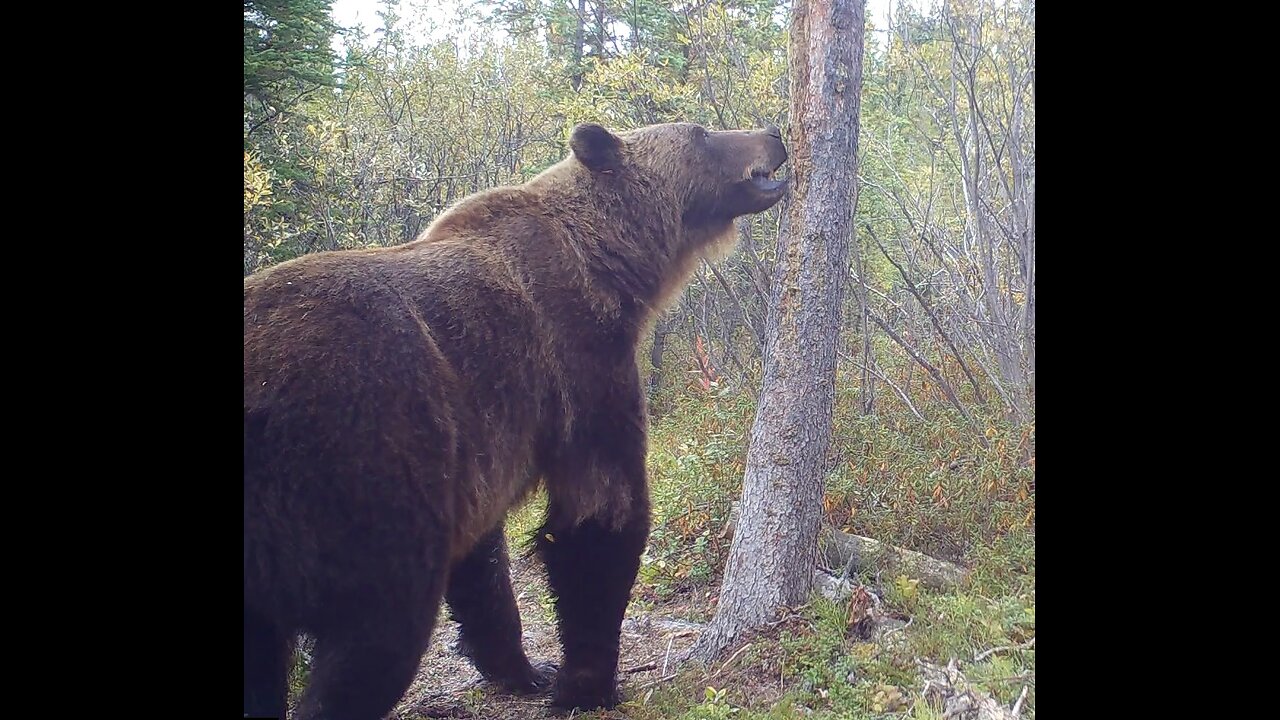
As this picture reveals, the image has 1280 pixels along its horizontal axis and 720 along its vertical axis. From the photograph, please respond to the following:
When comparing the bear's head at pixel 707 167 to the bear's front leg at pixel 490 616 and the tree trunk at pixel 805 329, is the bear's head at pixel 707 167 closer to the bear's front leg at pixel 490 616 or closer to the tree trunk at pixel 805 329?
the tree trunk at pixel 805 329

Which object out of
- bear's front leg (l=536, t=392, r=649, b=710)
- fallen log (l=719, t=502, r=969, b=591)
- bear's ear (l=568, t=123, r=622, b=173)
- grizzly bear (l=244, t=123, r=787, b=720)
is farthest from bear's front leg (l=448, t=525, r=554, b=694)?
bear's ear (l=568, t=123, r=622, b=173)

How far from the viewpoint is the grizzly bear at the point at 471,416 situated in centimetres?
298

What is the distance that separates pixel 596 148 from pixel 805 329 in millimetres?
1334

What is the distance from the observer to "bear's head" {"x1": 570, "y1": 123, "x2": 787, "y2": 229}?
4715 mm

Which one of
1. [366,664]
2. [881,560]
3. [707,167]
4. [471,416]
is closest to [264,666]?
[366,664]

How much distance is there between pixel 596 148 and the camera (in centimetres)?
450

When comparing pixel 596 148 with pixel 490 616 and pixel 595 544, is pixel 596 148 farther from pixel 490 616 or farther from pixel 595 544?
pixel 490 616

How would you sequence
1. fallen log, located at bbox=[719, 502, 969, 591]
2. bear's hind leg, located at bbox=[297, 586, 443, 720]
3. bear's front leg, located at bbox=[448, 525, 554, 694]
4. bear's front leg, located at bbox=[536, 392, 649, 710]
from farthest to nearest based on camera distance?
1. fallen log, located at bbox=[719, 502, 969, 591]
2. bear's front leg, located at bbox=[448, 525, 554, 694]
3. bear's front leg, located at bbox=[536, 392, 649, 710]
4. bear's hind leg, located at bbox=[297, 586, 443, 720]

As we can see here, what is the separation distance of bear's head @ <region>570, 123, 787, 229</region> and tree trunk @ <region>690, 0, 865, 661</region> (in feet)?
0.79

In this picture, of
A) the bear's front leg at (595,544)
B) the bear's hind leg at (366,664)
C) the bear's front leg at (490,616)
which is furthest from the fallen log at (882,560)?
the bear's hind leg at (366,664)

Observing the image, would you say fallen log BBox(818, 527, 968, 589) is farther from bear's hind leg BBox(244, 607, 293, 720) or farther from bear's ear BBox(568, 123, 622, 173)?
bear's hind leg BBox(244, 607, 293, 720)

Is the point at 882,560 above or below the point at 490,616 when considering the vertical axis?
above

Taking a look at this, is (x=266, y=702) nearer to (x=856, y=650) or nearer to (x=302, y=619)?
(x=302, y=619)
